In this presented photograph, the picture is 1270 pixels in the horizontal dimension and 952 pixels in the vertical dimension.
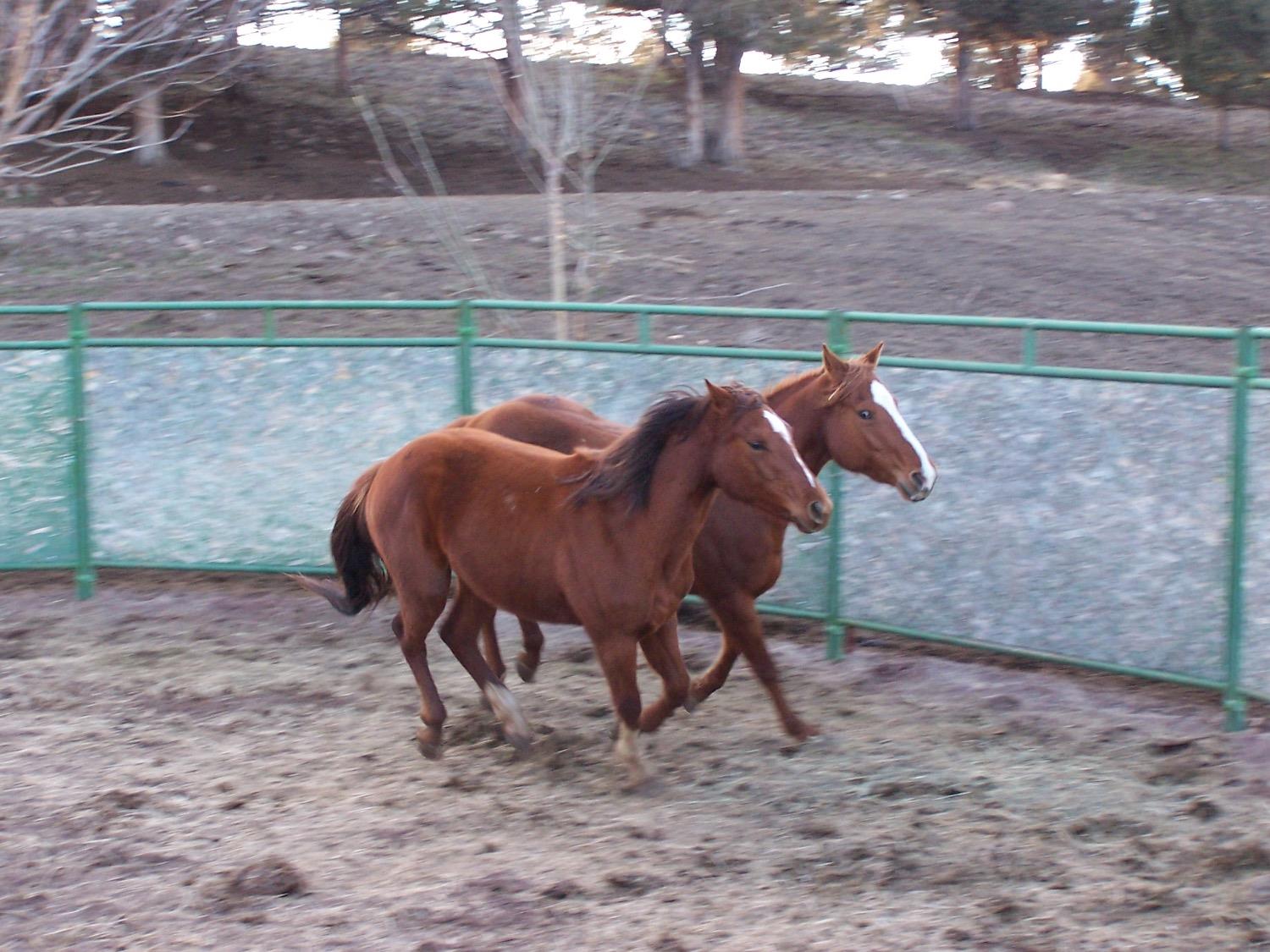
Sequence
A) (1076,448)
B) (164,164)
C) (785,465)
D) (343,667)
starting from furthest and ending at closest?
(164,164), (343,667), (1076,448), (785,465)

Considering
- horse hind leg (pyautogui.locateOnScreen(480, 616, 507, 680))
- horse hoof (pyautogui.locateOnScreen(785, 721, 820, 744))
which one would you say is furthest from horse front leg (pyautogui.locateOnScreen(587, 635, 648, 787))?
horse hind leg (pyautogui.locateOnScreen(480, 616, 507, 680))

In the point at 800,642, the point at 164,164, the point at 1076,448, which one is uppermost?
the point at 164,164

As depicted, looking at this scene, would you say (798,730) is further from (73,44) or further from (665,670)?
(73,44)

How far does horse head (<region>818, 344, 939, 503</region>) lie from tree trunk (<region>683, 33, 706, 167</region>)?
1678 centimetres

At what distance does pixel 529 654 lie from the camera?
5988 mm

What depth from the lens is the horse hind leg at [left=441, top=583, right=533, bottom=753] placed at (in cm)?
504

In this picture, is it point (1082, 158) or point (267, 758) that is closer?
point (267, 758)

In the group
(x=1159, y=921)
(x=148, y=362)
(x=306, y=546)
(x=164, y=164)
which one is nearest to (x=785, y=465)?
(x=1159, y=921)

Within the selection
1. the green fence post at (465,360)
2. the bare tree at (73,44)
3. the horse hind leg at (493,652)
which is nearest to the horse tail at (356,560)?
the horse hind leg at (493,652)

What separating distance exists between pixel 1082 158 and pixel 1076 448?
1943cm

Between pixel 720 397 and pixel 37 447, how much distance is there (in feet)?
14.6

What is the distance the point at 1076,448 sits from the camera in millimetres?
5570

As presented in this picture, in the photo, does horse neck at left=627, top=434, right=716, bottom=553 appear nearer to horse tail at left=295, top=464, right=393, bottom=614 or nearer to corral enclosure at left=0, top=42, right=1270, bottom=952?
corral enclosure at left=0, top=42, right=1270, bottom=952

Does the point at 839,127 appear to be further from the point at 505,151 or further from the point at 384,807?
the point at 384,807
